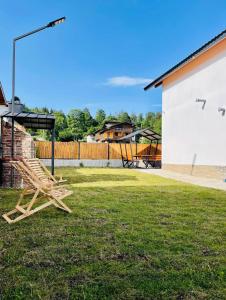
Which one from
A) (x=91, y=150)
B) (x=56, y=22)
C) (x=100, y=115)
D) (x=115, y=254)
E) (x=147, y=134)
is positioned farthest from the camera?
(x=100, y=115)

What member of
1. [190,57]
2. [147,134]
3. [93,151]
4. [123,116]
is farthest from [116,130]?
[190,57]

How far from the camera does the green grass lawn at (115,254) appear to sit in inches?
93.4

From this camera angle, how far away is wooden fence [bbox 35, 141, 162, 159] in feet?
69.0

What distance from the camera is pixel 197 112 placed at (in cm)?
1359

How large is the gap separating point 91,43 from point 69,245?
1299 inches

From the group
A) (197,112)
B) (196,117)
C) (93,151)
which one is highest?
(197,112)

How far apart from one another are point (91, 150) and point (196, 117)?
10.4 metres

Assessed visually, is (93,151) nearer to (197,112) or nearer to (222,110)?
(197,112)

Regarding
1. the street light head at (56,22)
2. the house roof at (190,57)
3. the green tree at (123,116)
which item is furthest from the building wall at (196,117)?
the green tree at (123,116)

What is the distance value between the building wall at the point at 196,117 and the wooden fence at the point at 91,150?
221 inches

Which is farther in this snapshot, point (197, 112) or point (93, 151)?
point (93, 151)

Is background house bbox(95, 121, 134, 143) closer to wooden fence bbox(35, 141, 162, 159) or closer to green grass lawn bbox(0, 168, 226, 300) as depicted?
wooden fence bbox(35, 141, 162, 159)

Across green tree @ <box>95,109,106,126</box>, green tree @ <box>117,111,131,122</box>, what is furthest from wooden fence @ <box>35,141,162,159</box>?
green tree @ <box>117,111,131,122</box>

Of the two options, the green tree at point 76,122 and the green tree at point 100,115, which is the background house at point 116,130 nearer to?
the green tree at point 76,122
